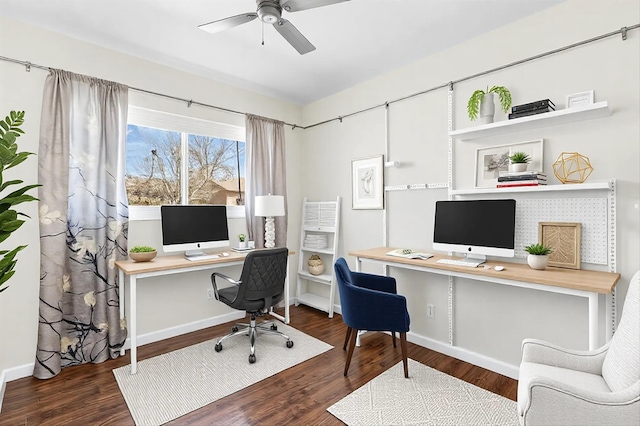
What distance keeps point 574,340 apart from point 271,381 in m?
2.17

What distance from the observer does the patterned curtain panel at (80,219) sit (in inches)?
97.9

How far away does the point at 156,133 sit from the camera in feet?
10.7

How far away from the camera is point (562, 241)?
2240 mm

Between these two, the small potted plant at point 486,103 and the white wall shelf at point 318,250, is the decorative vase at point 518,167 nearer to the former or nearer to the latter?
the small potted plant at point 486,103

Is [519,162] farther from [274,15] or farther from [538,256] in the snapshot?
[274,15]

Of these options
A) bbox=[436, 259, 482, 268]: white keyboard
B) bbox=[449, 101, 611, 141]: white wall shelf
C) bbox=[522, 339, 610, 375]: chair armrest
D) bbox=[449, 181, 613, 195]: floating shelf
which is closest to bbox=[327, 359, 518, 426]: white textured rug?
bbox=[522, 339, 610, 375]: chair armrest

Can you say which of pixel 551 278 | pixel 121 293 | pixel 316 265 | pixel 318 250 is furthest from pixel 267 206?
pixel 551 278

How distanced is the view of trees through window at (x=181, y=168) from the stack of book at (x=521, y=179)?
2.74 meters

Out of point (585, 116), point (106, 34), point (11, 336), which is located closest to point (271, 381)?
point (11, 336)

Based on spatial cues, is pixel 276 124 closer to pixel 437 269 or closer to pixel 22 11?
pixel 22 11

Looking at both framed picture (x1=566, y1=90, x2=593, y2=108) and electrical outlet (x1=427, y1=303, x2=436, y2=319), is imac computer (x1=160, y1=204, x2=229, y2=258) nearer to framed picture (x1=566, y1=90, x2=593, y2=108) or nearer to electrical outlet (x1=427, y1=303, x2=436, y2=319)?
electrical outlet (x1=427, y1=303, x2=436, y2=319)

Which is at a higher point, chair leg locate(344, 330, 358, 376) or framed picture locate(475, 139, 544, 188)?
framed picture locate(475, 139, 544, 188)

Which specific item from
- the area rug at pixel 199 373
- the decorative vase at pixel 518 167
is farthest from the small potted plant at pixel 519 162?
the area rug at pixel 199 373

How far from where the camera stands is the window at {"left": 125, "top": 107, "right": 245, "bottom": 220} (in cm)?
313
